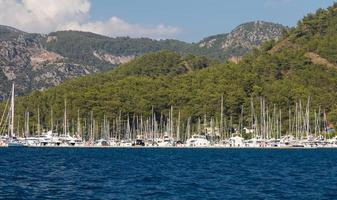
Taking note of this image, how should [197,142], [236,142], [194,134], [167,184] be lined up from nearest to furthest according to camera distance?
[167,184] < [236,142] < [197,142] < [194,134]

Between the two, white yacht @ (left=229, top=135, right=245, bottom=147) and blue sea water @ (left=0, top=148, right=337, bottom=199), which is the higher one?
white yacht @ (left=229, top=135, right=245, bottom=147)

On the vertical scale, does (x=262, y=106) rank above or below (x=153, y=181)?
above

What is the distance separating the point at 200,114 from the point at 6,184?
14027 centimetres

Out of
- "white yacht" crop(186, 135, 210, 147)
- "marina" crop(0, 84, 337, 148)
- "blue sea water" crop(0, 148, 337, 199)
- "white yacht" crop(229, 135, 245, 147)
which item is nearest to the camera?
"blue sea water" crop(0, 148, 337, 199)

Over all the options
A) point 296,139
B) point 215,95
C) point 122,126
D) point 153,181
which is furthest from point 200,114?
point 153,181

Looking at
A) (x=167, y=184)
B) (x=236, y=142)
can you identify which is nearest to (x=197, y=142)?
(x=236, y=142)

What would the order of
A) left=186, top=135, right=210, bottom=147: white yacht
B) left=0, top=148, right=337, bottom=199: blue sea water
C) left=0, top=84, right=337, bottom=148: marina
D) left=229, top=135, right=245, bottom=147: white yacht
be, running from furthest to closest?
left=186, top=135, right=210, bottom=147: white yacht, left=229, top=135, right=245, bottom=147: white yacht, left=0, top=84, right=337, bottom=148: marina, left=0, top=148, right=337, bottom=199: blue sea water

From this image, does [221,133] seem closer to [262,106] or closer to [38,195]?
[262,106]

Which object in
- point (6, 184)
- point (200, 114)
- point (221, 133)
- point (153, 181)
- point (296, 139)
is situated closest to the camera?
point (6, 184)

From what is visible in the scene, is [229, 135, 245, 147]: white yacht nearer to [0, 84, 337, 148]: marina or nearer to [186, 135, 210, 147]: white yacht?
[0, 84, 337, 148]: marina

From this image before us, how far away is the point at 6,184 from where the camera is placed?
56812mm

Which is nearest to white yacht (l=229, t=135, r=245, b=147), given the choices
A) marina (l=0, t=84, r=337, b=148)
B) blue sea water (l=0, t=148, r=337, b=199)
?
marina (l=0, t=84, r=337, b=148)

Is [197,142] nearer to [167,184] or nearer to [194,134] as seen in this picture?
[194,134]

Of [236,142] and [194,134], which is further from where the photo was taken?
[194,134]
